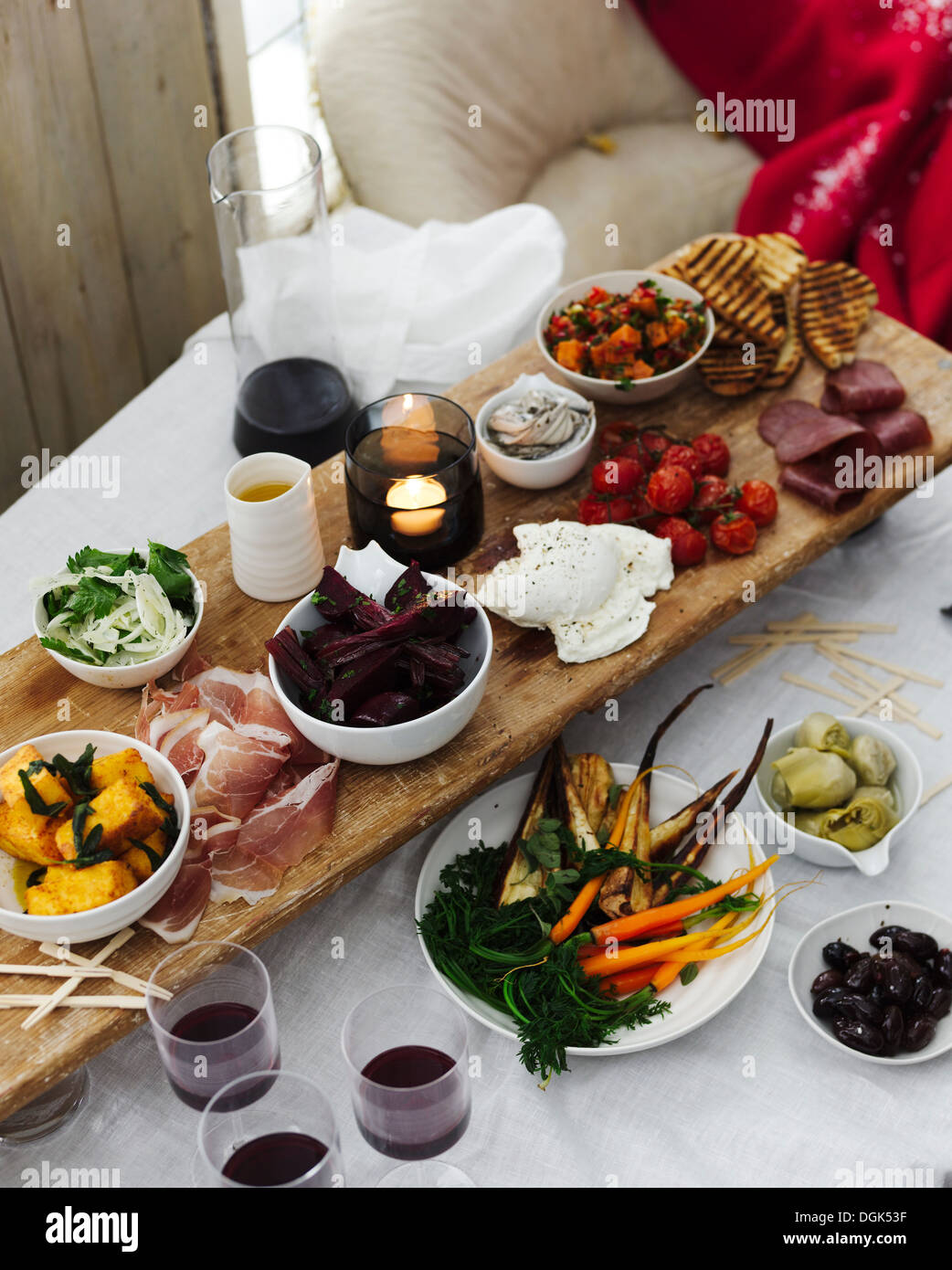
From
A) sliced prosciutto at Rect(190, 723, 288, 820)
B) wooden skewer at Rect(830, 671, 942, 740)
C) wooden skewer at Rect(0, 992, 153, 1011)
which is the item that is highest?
sliced prosciutto at Rect(190, 723, 288, 820)

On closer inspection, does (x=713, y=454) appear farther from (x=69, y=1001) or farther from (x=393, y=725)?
(x=69, y=1001)

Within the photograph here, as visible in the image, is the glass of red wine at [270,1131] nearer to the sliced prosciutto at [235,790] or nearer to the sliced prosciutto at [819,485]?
the sliced prosciutto at [235,790]

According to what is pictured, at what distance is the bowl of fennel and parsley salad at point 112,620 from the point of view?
1572 millimetres

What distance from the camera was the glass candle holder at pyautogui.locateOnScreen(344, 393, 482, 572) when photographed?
168 centimetres

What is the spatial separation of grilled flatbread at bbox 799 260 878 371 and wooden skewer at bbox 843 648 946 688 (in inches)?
20.6

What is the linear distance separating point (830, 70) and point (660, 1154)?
2.54 meters

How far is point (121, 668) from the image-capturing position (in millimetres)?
1555

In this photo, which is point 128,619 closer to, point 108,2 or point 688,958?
point 688,958

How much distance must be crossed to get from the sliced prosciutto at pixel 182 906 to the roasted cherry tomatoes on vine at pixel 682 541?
821mm

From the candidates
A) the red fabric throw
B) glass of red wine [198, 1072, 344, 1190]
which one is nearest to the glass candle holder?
glass of red wine [198, 1072, 344, 1190]

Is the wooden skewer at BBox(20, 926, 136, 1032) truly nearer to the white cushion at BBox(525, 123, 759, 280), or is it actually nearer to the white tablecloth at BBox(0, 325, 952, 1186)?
the white tablecloth at BBox(0, 325, 952, 1186)

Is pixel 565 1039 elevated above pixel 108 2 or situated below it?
below

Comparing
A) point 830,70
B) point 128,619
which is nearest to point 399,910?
point 128,619

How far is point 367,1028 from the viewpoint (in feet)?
3.98
